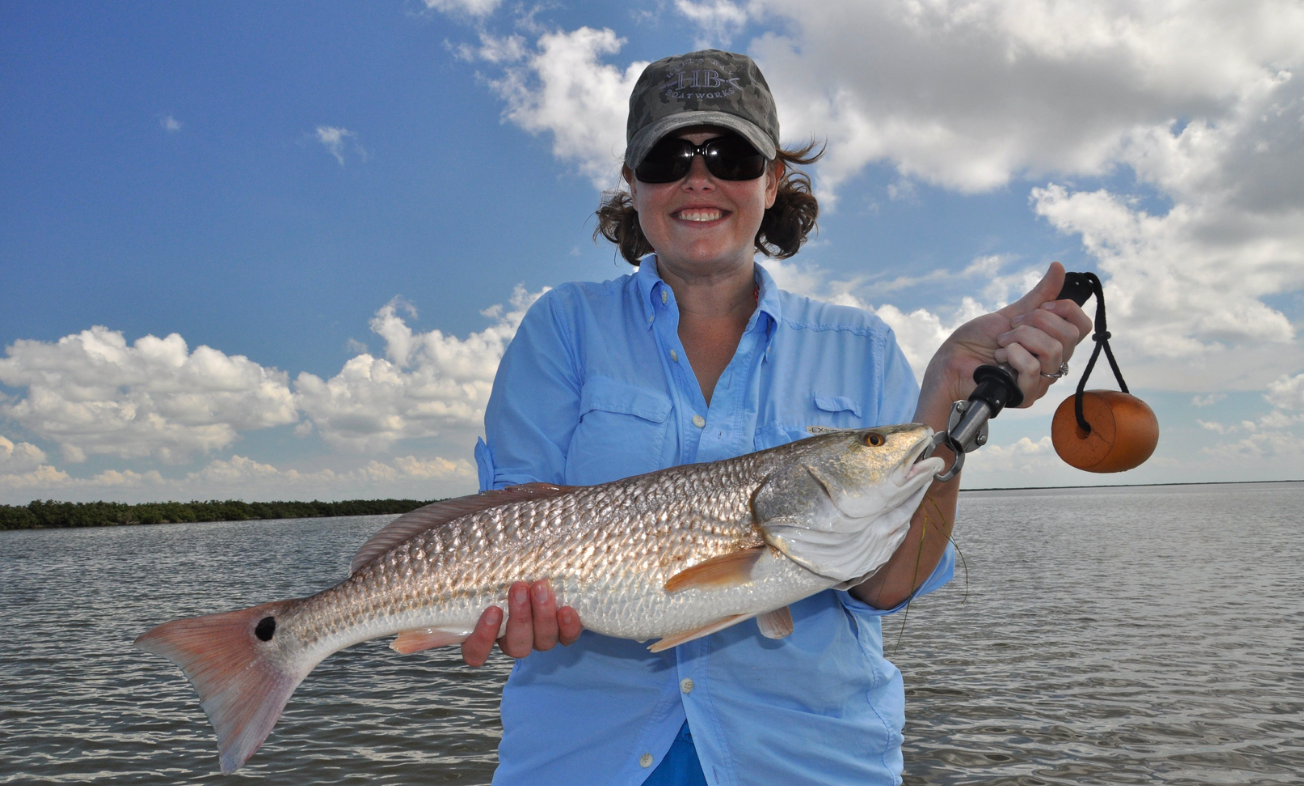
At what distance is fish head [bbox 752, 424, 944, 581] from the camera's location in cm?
258

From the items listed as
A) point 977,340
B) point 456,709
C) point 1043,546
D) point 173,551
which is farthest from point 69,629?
point 1043,546

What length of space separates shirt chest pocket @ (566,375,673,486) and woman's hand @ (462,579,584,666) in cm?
54

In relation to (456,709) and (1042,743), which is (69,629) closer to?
(456,709)

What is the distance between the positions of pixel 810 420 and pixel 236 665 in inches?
96.8

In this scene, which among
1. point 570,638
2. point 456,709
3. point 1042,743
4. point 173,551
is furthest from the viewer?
point 173,551

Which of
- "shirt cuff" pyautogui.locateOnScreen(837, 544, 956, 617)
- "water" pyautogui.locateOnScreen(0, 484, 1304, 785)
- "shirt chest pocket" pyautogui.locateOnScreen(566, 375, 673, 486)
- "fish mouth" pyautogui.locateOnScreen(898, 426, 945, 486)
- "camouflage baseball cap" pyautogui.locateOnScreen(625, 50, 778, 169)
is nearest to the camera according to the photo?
"fish mouth" pyautogui.locateOnScreen(898, 426, 945, 486)

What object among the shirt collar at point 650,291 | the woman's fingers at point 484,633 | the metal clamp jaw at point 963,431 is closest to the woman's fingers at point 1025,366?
the metal clamp jaw at point 963,431

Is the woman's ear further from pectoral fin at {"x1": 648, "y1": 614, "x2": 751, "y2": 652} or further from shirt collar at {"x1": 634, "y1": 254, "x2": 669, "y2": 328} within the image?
pectoral fin at {"x1": 648, "y1": 614, "x2": 751, "y2": 652}

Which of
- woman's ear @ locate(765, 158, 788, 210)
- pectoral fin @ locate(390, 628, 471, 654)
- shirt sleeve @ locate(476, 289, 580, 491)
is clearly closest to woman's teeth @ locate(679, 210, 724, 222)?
woman's ear @ locate(765, 158, 788, 210)

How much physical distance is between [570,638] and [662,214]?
172cm

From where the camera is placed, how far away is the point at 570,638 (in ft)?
8.57

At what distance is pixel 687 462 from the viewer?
297 centimetres

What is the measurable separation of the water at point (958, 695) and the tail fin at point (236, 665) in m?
6.48

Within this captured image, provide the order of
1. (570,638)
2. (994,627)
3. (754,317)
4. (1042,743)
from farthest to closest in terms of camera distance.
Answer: (994,627) → (1042,743) → (754,317) → (570,638)
